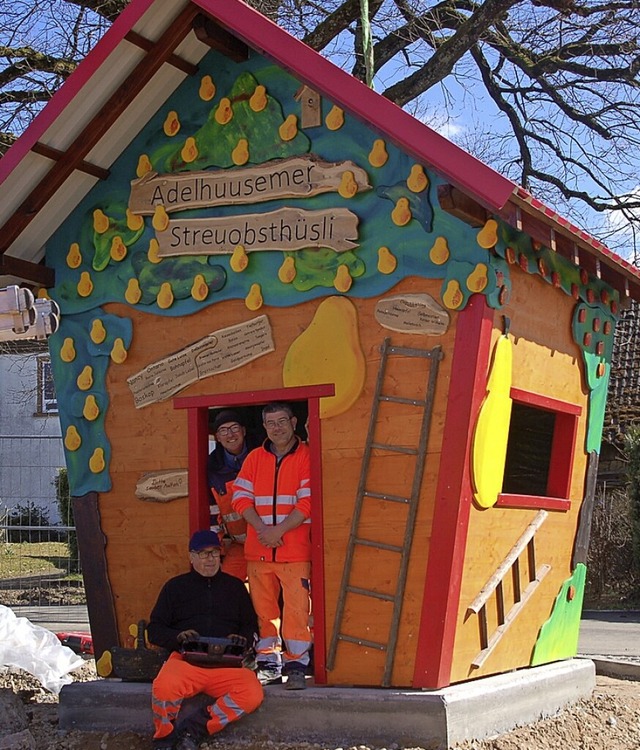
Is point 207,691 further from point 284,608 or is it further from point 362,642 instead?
point 362,642

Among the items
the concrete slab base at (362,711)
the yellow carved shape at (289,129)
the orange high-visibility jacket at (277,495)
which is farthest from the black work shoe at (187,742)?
the yellow carved shape at (289,129)

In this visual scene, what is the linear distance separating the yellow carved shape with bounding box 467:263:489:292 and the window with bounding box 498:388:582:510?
172 centimetres

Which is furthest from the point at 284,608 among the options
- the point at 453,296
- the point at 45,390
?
the point at 45,390

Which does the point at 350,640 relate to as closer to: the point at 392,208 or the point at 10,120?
the point at 392,208

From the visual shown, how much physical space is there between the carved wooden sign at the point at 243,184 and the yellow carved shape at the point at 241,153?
0.05 m

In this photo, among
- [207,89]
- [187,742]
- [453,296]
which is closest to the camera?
[187,742]

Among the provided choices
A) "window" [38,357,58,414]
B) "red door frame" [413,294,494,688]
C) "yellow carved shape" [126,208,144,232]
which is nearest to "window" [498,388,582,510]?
"red door frame" [413,294,494,688]

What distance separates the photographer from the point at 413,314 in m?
6.95

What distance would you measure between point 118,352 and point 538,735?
12.4ft

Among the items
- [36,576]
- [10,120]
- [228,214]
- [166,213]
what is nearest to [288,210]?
[228,214]

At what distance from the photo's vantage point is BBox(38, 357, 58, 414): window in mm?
18706

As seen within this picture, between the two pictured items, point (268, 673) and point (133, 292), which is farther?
point (133, 292)

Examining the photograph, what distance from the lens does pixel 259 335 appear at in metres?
7.50

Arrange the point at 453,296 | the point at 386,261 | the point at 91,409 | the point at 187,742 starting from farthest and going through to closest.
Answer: the point at 91,409
the point at 386,261
the point at 453,296
the point at 187,742
